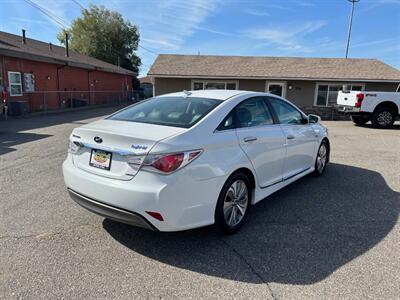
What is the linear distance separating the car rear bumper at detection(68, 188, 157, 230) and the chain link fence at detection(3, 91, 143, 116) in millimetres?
14189

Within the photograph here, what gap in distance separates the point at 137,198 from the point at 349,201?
131 inches

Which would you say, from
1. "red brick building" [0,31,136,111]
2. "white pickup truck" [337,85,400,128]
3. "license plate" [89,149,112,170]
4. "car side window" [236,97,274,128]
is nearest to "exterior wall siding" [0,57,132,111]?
"red brick building" [0,31,136,111]

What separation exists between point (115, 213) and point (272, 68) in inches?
768

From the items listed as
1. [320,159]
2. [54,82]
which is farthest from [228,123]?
[54,82]

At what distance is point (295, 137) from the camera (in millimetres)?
4582

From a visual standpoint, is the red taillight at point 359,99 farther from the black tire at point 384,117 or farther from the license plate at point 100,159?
the license plate at point 100,159

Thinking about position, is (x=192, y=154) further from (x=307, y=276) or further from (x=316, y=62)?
(x=316, y=62)

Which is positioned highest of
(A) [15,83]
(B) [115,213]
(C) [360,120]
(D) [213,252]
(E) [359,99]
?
(A) [15,83]

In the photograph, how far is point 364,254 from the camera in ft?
10.3

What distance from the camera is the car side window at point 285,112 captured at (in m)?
4.43

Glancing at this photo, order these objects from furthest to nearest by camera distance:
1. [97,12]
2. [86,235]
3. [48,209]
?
[97,12], [48,209], [86,235]

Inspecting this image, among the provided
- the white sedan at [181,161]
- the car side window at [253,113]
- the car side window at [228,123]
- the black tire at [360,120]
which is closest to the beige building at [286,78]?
the black tire at [360,120]

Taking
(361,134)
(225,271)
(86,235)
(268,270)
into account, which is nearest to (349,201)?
(268,270)

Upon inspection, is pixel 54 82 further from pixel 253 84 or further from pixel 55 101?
pixel 253 84
